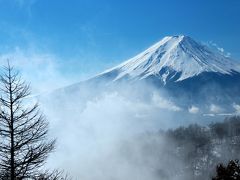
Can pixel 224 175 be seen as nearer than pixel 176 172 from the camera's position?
Yes

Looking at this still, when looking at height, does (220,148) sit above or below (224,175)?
above

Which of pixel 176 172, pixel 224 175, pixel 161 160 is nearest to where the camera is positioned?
pixel 224 175

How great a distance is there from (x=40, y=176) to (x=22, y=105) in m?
2.48

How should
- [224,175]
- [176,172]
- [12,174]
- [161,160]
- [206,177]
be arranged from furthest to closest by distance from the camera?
[161,160] → [176,172] → [206,177] → [224,175] → [12,174]

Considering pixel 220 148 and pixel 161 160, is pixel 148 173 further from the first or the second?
pixel 220 148

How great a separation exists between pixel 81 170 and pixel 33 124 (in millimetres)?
173134

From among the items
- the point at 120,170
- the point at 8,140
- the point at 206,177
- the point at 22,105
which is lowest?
the point at 8,140

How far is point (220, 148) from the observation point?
581ft

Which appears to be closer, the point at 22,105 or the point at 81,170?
the point at 22,105

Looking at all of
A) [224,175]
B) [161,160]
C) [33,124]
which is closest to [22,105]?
[33,124]

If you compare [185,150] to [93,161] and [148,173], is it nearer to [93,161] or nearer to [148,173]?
[148,173]

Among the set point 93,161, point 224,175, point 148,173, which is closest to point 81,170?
point 93,161

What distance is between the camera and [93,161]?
645ft

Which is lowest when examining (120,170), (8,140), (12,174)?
(12,174)
